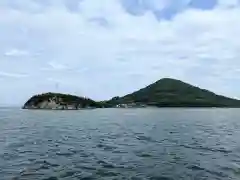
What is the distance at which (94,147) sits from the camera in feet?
167

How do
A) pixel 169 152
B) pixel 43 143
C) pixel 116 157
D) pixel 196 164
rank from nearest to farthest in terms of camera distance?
pixel 196 164, pixel 116 157, pixel 169 152, pixel 43 143

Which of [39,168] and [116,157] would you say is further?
[116,157]

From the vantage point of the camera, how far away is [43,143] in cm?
5559

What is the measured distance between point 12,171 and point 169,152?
2078cm

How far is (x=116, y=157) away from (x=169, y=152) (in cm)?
792

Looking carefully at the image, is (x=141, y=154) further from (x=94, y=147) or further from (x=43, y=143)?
(x=43, y=143)

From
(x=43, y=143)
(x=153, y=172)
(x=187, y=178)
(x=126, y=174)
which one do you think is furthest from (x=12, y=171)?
(x=43, y=143)

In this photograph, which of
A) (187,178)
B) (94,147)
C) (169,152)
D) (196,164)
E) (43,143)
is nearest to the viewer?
(187,178)

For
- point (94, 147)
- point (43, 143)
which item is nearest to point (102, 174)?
point (94, 147)

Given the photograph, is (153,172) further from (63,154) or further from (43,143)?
(43,143)

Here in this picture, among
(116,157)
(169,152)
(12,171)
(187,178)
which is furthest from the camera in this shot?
(169,152)

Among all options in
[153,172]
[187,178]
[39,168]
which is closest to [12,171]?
[39,168]

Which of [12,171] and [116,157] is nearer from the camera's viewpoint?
[12,171]

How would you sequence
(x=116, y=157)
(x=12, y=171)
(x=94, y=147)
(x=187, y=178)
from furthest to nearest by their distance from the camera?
1. (x=94, y=147)
2. (x=116, y=157)
3. (x=12, y=171)
4. (x=187, y=178)
